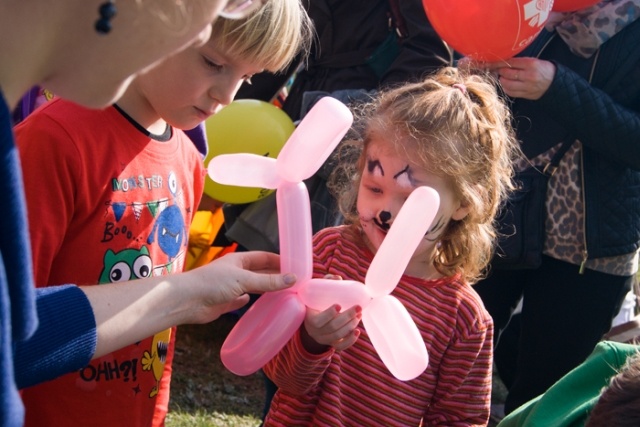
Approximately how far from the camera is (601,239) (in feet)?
8.12

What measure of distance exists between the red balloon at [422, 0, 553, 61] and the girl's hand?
1.06 meters

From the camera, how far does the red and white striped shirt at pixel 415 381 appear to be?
5.55 ft

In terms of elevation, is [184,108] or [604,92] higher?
[184,108]

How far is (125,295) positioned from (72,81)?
53 centimetres

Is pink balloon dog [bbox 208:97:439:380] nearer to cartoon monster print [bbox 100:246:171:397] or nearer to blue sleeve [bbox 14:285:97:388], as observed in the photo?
cartoon monster print [bbox 100:246:171:397]

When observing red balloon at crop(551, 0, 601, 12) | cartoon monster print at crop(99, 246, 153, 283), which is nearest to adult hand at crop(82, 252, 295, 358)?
cartoon monster print at crop(99, 246, 153, 283)

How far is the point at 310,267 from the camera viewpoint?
59.9 inches

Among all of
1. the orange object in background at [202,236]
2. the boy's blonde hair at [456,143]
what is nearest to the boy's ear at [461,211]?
the boy's blonde hair at [456,143]

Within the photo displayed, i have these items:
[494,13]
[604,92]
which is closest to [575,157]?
[604,92]

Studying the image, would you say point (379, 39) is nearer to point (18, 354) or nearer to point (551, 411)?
point (551, 411)

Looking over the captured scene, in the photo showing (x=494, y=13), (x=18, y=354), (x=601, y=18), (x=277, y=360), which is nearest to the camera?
(x=18, y=354)

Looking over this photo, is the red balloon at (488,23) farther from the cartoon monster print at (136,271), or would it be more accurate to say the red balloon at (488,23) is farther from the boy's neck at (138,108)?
the cartoon monster print at (136,271)

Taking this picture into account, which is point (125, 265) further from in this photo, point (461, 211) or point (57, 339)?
point (461, 211)

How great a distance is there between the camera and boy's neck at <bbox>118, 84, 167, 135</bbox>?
5.30ft
